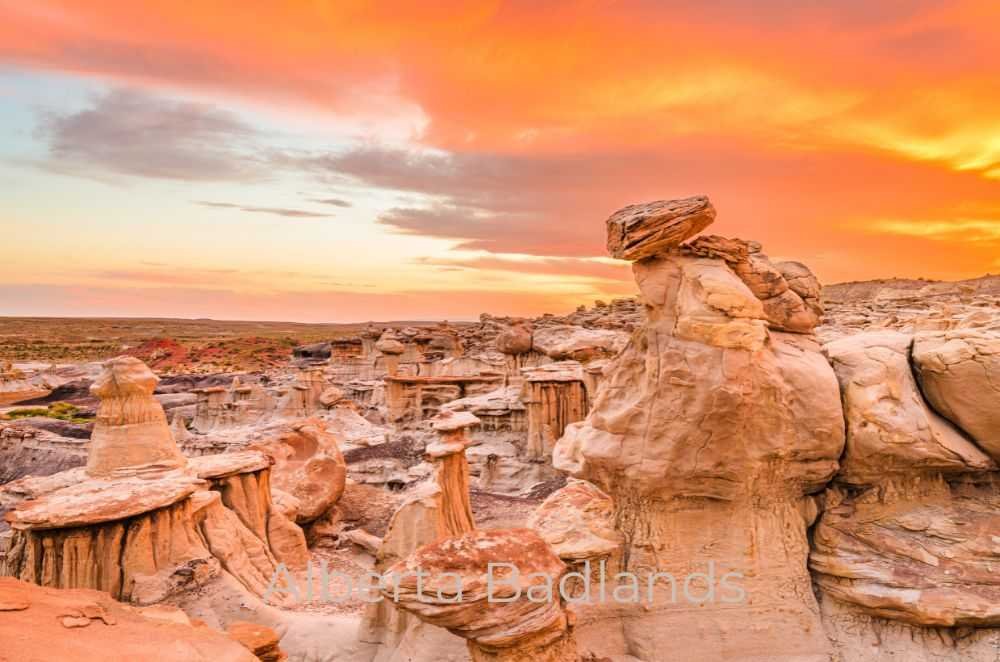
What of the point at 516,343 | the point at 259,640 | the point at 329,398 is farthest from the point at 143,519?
the point at 329,398

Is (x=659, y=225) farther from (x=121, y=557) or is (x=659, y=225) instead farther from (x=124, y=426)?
(x=124, y=426)

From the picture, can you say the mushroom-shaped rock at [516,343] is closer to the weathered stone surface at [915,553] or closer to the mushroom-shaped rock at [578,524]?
the mushroom-shaped rock at [578,524]

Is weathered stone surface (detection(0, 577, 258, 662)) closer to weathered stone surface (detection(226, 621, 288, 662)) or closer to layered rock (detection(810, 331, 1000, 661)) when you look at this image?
weathered stone surface (detection(226, 621, 288, 662))

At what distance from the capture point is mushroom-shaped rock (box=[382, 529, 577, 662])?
4.75m

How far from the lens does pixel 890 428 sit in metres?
6.10

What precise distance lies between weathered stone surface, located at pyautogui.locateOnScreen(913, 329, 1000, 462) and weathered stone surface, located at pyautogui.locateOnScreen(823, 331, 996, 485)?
108 millimetres

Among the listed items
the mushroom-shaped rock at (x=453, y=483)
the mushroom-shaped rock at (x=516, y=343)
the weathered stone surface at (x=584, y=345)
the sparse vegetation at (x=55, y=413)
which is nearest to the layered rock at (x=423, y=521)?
the mushroom-shaped rock at (x=453, y=483)

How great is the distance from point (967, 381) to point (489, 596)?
512 cm

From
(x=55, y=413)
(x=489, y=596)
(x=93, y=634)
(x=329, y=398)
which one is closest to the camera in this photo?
(x=489, y=596)

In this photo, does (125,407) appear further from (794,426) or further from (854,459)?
(854,459)

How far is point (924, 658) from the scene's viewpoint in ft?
19.0

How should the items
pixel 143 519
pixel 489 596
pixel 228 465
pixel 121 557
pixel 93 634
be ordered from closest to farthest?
pixel 489 596
pixel 93 634
pixel 121 557
pixel 143 519
pixel 228 465

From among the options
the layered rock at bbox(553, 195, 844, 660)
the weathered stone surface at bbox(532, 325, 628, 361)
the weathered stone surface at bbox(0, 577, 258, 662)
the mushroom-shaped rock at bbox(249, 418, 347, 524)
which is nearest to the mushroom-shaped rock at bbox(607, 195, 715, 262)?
the layered rock at bbox(553, 195, 844, 660)

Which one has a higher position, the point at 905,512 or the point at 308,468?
the point at 905,512
